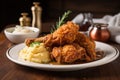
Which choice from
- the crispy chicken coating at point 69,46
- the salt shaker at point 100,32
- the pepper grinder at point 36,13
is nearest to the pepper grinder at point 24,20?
the pepper grinder at point 36,13

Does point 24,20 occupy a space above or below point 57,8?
above

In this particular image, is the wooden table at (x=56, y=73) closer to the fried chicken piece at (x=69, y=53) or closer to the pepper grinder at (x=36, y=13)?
the fried chicken piece at (x=69, y=53)

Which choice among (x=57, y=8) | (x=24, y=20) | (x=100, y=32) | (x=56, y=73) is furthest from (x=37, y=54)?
(x=57, y=8)

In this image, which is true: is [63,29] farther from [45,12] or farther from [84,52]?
[45,12]

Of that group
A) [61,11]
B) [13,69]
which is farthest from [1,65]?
[61,11]

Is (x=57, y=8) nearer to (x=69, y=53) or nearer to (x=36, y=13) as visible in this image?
(x=36, y=13)

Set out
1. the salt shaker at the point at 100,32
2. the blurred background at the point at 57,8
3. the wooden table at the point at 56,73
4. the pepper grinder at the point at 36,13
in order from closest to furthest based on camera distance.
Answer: the wooden table at the point at 56,73 < the salt shaker at the point at 100,32 < the pepper grinder at the point at 36,13 < the blurred background at the point at 57,8
